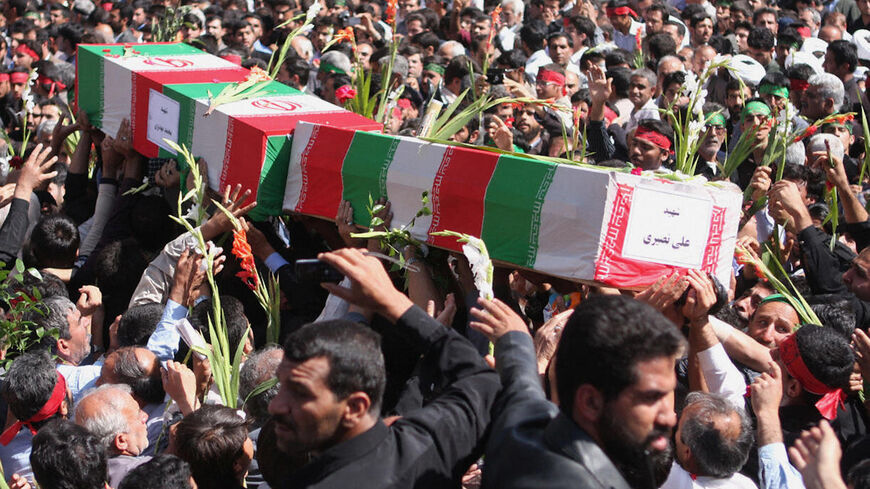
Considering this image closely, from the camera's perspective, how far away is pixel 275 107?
534 centimetres

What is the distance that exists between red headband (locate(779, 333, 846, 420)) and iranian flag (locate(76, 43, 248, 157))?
336 centimetres

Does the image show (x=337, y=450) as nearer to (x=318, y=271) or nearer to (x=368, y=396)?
(x=368, y=396)

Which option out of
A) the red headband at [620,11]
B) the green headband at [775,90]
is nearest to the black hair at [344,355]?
the green headband at [775,90]

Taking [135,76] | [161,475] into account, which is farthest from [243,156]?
[161,475]

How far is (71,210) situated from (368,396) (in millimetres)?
4755

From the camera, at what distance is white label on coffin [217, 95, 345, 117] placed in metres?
5.20

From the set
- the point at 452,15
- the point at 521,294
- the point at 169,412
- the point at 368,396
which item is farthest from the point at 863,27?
the point at 368,396

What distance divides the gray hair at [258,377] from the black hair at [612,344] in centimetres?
186

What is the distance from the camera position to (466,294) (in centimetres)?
414

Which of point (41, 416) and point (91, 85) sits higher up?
point (91, 85)

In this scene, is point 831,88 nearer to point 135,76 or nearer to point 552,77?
point 552,77

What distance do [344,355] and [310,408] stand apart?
0.44 ft

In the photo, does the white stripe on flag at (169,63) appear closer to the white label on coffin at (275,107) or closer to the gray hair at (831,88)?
the white label on coffin at (275,107)

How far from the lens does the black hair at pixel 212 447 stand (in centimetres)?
316
